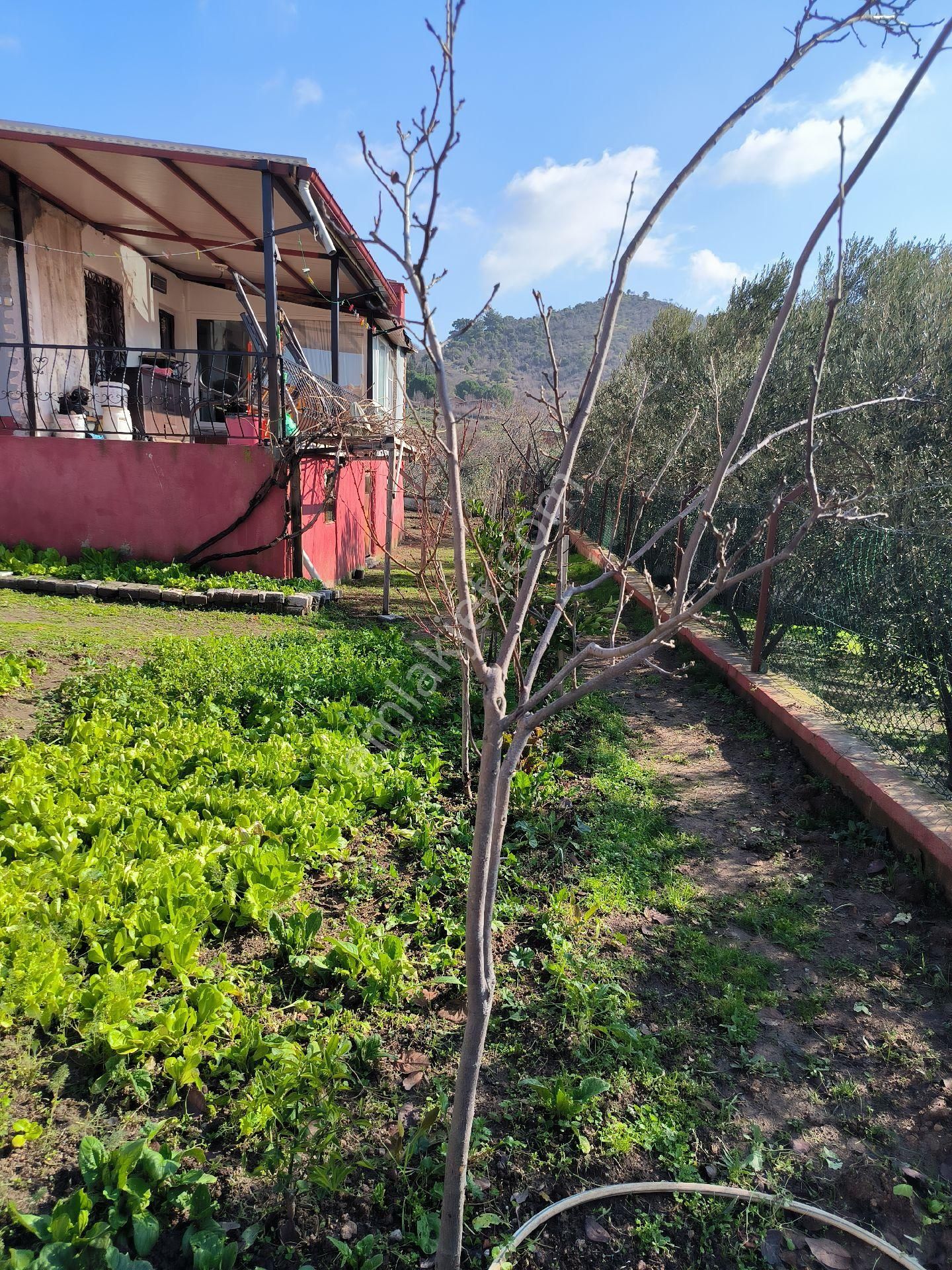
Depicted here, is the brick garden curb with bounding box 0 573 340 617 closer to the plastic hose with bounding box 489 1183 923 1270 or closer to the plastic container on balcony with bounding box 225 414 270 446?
the plastic container on balcony with bounding box 225 414 270 446

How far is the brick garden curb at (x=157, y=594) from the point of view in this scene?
304 inches

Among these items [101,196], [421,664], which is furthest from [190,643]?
[101,196]

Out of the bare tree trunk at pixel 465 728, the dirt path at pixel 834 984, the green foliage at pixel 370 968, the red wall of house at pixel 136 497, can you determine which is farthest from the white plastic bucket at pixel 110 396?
the green foliage at pixel 370 968

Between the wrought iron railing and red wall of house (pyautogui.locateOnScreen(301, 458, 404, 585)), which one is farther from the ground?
the wrought iron railing

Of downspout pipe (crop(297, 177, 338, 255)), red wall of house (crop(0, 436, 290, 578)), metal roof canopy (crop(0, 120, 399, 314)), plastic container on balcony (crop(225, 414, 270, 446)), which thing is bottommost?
red wall of house (crop(0, 436, 290, 578))

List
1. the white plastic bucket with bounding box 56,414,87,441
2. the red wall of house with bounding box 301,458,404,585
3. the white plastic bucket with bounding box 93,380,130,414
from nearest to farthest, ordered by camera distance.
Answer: the red wall of house with bounding box 301,458,404,585, the white plastic bucket with bounding box 93,380,130,414, the white plastic bucket with bounding box 56,414,87,441

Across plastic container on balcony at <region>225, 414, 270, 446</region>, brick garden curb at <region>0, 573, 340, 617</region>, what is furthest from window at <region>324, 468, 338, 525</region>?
brick garden curb at <region>0, 573, 340, 617</region>

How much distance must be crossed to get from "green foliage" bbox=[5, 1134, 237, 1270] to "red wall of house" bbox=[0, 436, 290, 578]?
756 cm

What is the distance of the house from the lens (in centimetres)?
848

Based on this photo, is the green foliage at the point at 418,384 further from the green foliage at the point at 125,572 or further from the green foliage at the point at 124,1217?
the green foliage at the point at 124,1217

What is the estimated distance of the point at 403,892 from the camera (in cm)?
338

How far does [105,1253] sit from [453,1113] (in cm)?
83

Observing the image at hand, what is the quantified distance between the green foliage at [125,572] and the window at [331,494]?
158 centimetres

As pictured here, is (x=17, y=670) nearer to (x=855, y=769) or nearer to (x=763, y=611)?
(x=855, y=769)
